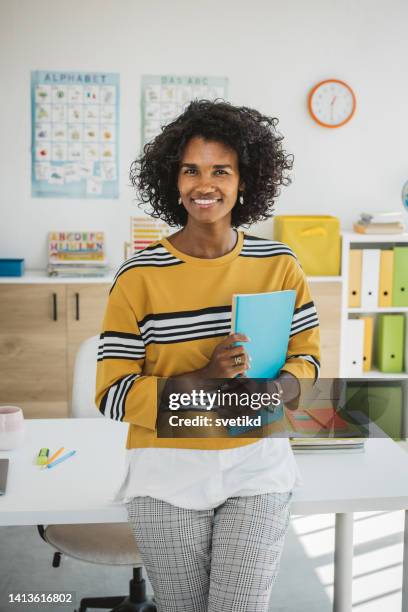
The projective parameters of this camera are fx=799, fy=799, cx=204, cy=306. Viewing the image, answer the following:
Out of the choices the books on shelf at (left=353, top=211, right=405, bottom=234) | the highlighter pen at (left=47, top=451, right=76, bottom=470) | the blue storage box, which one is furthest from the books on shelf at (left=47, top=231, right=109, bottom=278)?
the highlighter pen at (left=47, top=451, right=76, bottom=470)

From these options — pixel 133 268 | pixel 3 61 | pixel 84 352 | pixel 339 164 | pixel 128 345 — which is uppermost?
pixel 3 61

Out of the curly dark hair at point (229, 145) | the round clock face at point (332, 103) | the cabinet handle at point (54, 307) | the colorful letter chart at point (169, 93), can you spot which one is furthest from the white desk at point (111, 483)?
the round clock face at point (332, 103)

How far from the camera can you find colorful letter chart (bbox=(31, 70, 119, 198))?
13.7ft

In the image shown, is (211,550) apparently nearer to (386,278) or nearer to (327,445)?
(327,445)

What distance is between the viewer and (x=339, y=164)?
14.6 feet

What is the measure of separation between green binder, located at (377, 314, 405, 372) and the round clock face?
1109 mm

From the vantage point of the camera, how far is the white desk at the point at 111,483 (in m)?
1.80

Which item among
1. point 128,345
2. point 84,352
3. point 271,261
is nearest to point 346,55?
point 84,352

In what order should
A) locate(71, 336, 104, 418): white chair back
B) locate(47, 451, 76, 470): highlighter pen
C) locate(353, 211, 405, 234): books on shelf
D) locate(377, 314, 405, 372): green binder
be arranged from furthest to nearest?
locate(377, 314, 405, 372): green binder → locate(353, 211, 405, 234): books on shelf → locate(71, 336, 104, 418): white chair back → locate(47, 451, 76, 470): highlighter pen

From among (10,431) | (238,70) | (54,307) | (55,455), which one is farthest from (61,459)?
(238,70)

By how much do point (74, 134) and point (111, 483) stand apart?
270 cm

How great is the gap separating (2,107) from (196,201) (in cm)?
274

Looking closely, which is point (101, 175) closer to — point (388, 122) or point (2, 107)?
point (2, 107)

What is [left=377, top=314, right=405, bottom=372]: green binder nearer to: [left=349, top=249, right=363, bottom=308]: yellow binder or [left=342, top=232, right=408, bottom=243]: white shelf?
[left=349, top=249, right=363, bottom=308]: yellow binder
